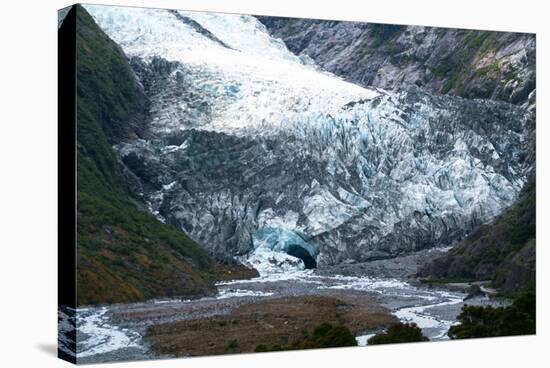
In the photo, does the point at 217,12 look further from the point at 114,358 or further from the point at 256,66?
the point at 114,358

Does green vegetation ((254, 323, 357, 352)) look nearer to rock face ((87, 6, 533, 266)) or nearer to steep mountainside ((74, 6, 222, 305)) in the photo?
rock face ((87, 6, 533, 266))

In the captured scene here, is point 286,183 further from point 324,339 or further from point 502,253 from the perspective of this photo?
point 502,253

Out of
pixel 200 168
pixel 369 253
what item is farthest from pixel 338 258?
pixel 200 168

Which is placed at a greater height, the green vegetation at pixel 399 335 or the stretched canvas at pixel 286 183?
the stretched canvas at pixel 286 183

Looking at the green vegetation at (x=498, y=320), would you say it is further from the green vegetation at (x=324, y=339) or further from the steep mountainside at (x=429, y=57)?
the steep mountainside at (x=429, y=57)

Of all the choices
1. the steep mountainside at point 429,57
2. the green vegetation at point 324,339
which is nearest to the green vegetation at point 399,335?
the green vegetation at point 324,339
